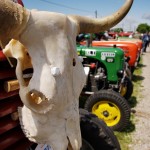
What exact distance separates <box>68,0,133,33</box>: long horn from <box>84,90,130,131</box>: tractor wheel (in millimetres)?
2904

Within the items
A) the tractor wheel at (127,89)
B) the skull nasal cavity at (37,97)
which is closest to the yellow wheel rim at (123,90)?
the tractor wheel at (127,89)

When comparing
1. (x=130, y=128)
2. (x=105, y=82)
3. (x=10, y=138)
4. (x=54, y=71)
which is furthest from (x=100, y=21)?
(x=105, y=82)

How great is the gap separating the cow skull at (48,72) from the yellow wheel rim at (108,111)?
10.3 ft

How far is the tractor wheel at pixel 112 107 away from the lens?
15.5 ft

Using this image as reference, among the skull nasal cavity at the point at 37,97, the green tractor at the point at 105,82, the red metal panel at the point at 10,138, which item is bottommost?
the green tractor at the point at 105,82

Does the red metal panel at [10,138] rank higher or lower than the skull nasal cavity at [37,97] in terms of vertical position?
lower

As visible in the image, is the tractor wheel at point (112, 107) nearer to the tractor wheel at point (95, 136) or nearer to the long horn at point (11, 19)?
the tractor wheel at point (95, 136)

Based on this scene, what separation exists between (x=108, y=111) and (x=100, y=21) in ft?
10.3

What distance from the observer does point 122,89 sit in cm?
623

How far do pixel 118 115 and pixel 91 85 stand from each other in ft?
3.15

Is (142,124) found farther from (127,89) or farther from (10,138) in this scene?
(10,138)

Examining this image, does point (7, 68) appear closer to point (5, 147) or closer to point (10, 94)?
point (10, 94)

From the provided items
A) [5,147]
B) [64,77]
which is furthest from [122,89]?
[64,77]

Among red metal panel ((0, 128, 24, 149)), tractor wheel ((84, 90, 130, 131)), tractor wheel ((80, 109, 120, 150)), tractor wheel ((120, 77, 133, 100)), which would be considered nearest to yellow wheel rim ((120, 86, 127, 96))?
tractor wheel ((120, 77, 133, 100))
